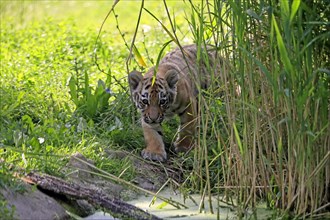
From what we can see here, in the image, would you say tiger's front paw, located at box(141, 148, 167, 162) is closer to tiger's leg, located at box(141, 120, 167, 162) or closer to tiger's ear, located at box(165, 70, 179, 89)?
tiger's leg, located at box(141, 120, 167, 162)

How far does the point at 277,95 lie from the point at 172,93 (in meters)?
2.47

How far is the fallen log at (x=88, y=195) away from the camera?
5621 mm

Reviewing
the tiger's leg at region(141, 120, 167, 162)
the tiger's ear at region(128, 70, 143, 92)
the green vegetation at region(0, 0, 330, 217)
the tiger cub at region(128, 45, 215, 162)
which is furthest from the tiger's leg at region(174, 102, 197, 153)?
the tiger's ear at region(128, 70, 143, 92)

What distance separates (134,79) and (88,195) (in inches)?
77.3

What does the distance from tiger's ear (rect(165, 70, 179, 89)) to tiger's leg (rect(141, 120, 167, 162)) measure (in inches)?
15.4

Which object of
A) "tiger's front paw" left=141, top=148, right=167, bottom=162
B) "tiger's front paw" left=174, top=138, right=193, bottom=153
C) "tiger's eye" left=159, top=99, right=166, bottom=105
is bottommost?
"tiger's front paw" left=174, top=138, right=193, bottom=153

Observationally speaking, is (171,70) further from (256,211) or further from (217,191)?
(256,211)

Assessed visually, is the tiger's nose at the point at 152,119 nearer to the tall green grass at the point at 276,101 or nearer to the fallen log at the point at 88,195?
the tall green grass at the point at 276,101

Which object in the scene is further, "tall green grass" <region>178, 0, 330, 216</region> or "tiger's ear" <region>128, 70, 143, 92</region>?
Result: "tiger's ear" <region>128, 70, 143, 92</region>

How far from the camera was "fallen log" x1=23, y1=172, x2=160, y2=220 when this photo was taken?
562 cm

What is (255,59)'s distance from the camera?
207 inches

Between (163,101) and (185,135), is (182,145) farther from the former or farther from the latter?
(163,101)

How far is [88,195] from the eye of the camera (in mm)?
5672

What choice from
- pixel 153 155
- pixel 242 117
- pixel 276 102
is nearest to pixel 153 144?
pixel 153 155
